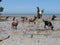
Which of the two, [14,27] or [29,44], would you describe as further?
[14,27]

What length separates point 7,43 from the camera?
576 inches

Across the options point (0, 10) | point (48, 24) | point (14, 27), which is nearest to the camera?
point (48, 24)

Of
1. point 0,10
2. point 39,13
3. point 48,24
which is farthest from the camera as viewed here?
point 39,13

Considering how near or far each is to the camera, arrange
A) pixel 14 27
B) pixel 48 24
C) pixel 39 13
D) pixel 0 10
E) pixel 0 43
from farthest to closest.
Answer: pixel 39 13 < pixel 0 10 < pixel 14 27 < pixel 48 24 < pixel 0 43

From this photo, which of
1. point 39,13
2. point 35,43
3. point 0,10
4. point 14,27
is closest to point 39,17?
point 39,13

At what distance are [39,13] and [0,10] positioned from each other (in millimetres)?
6576

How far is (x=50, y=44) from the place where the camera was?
14.3m

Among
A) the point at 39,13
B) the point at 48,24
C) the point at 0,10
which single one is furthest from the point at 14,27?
the point at 39,13

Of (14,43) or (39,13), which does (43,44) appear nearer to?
(14,43)

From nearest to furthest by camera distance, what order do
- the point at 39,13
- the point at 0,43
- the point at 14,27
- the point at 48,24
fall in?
the point at 0,43
the point at 48,24
the point at 14,27
the point at 39,13

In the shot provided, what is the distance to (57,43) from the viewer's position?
574 inches

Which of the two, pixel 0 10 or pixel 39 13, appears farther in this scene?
pixel 39 13

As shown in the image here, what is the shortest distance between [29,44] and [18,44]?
25.6 inches

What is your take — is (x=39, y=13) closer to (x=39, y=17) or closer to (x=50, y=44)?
(x=39, y=17)
